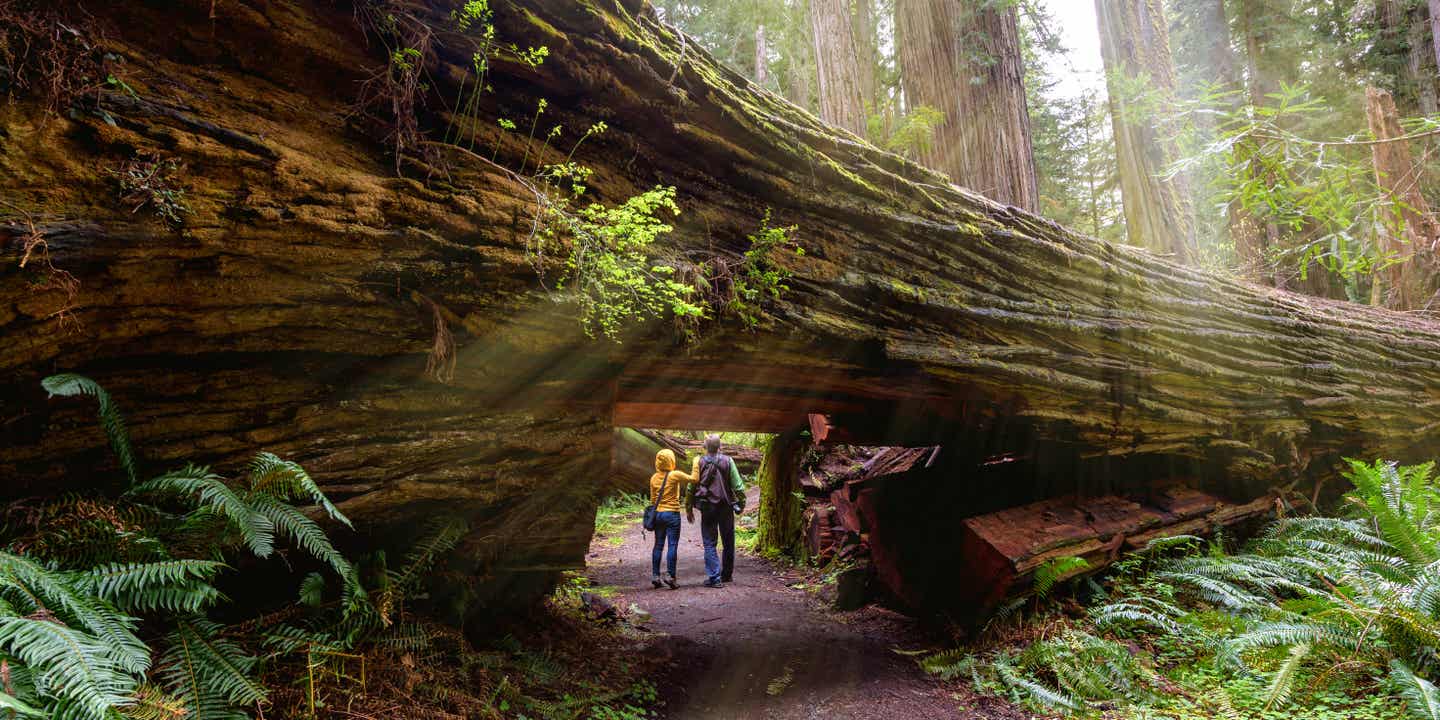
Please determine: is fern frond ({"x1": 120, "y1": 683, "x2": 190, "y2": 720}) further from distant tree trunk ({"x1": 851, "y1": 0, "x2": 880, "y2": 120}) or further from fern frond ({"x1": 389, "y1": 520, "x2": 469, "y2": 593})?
distant tree trunk ({"x1": 851, "y1": 0, "x2": 880, "y2": 120})

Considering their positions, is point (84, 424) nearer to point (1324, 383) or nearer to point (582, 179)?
point (582, 179)

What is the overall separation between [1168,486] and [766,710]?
538 cm

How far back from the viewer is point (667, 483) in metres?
8.57

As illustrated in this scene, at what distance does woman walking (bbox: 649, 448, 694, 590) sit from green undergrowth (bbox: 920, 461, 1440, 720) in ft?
13.2

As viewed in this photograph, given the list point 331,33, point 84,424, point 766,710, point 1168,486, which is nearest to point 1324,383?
point 1168,486

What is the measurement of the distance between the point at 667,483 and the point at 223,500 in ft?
21.2

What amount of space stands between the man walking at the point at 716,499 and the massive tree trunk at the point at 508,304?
292 centimetres

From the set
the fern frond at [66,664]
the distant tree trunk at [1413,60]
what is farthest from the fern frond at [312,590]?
the distant tree trunk at [1413,60]

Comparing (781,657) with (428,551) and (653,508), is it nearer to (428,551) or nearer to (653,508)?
(653,508)

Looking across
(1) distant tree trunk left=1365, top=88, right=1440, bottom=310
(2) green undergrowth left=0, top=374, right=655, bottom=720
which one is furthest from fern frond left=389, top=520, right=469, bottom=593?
(1) distant tree trunk left=1365, top=88, right=1440, bottom=310

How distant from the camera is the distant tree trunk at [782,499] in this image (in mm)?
10359

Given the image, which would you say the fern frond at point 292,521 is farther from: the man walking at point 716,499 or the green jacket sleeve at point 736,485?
the green jacket sleeve at point 736,485

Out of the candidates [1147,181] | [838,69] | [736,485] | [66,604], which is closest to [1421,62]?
[1147,181]

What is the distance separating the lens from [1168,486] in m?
6.72
